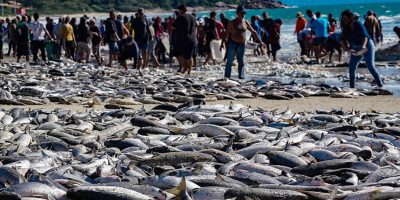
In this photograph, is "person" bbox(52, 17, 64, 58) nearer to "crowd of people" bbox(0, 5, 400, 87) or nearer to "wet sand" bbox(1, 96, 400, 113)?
"crowd of people" bbox(0, 5, 400, 87)

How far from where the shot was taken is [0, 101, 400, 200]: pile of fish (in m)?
5.86

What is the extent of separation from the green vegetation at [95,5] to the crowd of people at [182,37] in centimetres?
8227

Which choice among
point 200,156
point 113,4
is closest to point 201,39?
point 200,156

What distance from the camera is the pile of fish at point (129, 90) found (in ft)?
47.7

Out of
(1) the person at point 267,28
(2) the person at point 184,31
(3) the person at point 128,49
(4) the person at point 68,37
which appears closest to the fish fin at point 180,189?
(2) the person at point 184,31

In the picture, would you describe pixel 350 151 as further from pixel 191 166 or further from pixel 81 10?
pixel 81 10

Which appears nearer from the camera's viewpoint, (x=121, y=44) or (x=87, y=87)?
(x=87, y=87)

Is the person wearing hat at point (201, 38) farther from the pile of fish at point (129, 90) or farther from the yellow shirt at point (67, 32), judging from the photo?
the pile of fish at point (129, 90)

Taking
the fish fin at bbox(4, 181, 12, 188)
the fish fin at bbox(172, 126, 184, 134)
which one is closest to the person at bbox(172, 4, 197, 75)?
the fish fin at bbox(172, 126, 184, 134)

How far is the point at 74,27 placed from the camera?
28.9m

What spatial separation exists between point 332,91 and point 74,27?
14.7m

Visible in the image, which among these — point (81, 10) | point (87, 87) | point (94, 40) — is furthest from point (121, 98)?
point (81, 10)

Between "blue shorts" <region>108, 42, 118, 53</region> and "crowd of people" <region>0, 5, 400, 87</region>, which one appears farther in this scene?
"blue shorts" <region>108, 42, 118, 53</region>

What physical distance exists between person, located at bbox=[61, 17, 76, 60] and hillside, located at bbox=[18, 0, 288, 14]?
78.6m
